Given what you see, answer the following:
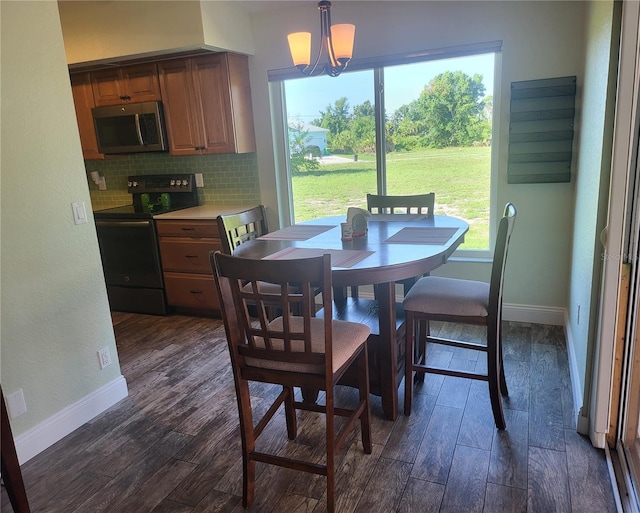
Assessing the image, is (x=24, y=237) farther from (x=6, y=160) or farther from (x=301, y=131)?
(x=301, y=131)

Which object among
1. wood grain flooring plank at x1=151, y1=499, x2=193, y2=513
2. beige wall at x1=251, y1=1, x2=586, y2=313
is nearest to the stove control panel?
beige wall at x1=251, y1=1, x2=586, y2=313

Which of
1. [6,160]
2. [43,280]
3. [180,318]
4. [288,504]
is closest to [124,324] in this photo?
[180,318]

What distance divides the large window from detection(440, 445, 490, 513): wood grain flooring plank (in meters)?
Result: 1.93

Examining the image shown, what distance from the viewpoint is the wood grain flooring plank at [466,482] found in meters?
1.74

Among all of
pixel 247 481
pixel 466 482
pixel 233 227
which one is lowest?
pixel 466 482

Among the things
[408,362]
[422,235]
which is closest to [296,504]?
[408,362]

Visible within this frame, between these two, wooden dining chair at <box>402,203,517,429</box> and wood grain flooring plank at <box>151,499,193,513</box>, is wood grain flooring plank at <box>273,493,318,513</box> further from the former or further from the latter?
wooden dining chair at <box>402,203,517,429</box>

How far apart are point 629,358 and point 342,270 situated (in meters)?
1.18

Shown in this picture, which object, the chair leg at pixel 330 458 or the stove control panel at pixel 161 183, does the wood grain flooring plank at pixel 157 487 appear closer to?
the chair leg at pixel 330 458

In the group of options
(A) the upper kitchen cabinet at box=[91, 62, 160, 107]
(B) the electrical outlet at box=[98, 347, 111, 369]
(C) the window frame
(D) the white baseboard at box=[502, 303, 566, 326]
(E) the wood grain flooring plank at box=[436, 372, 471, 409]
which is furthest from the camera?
(A) the upper kitchen cabinet at box=[91, 62, 160, 107]

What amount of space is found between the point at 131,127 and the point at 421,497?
358cm

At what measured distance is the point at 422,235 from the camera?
97.5 inches

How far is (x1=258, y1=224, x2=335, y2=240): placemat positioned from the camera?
2695mm

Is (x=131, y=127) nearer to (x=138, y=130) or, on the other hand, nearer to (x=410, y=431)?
(x=138, y=130)
